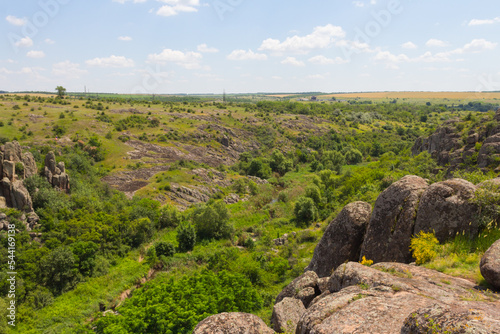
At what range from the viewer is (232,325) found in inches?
432

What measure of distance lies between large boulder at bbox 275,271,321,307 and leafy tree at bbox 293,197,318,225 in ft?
132

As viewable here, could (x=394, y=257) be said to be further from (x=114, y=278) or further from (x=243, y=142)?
(x=243, y=142)

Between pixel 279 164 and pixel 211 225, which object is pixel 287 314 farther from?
pixel 279 164

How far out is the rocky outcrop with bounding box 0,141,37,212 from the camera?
36625mm

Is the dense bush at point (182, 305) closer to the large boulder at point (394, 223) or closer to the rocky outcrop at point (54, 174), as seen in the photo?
the large boulder at point (394, 223)

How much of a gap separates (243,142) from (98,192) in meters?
70.1

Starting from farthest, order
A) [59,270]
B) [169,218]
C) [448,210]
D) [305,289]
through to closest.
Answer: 1. [169,218]
2. [59,270]
3. [305,289]
4. [448,210]

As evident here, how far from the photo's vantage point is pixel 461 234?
1446 centimetres

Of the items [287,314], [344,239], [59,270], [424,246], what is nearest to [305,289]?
[287,314]

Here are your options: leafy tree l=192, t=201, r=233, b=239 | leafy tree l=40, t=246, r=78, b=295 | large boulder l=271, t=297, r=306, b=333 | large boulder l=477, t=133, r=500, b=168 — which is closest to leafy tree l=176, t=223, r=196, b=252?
leafy tree l=192, t=201, r=233, b=239

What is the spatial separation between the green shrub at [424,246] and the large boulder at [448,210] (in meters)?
0.53

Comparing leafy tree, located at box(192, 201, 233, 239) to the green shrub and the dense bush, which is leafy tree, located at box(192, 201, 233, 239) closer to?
the dense bush

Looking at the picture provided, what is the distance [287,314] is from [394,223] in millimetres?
8198

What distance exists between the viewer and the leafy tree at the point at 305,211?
5825cm
